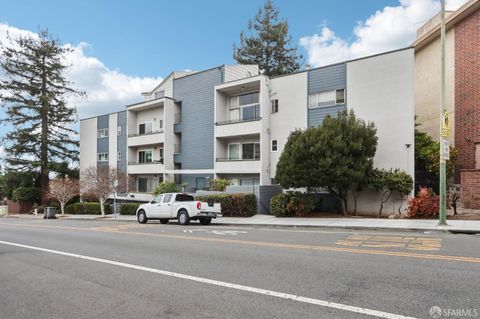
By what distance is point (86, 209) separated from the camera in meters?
35.1

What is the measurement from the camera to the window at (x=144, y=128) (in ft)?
119

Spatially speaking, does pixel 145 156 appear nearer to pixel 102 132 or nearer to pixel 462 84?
pixel 102 132

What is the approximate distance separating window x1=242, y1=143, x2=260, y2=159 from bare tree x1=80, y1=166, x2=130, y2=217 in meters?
10.5

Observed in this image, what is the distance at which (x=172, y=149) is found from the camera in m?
33.2

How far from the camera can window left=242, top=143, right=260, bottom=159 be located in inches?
1096

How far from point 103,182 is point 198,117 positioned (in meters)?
9.68

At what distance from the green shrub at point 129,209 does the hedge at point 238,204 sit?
9798 mm

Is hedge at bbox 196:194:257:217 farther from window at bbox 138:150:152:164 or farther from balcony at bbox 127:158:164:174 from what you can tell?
window at bbox 138:150:152:164

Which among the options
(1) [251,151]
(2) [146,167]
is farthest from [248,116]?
(2) [146,167]

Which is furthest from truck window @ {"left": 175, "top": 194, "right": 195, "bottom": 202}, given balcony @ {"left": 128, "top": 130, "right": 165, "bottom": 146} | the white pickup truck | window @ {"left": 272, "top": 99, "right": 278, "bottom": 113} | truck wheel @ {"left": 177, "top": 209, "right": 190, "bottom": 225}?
balcony @ {"left": 128, "top": 130, "right": 165, "bottom": 146}

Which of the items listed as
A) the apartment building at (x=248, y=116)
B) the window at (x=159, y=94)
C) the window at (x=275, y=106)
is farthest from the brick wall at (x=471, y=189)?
the window at (x=159, y=94)

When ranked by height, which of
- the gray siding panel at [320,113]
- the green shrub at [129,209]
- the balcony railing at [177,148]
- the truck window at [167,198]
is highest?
the gray siding panel at [320,113]

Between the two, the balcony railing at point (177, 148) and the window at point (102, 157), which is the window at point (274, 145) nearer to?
the balcony railing at point (177, 148)

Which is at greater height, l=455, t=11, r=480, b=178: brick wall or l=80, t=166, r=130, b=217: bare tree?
l=455, t=11, r=480, b=178: brick wall
